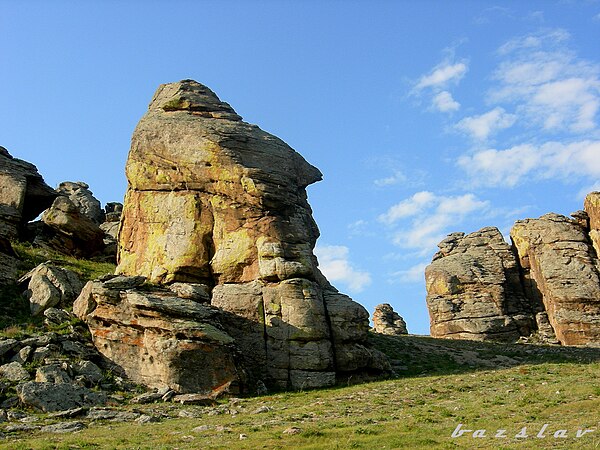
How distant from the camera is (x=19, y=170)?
237ft

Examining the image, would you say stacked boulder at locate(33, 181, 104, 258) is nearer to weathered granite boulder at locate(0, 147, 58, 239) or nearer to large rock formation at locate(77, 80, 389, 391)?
weathered granite boulder at locate(0, 147, 58, 239)

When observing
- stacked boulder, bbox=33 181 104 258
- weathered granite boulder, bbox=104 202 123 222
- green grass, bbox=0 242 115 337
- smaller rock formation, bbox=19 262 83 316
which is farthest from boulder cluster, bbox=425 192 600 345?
weathered granite boulder, bbox=104 202 123 222

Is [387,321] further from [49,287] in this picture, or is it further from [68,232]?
[49,287]

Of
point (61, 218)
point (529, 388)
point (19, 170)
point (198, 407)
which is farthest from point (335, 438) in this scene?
point (19, 170)

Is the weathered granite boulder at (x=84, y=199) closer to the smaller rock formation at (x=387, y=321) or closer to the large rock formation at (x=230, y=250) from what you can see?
the large rock formation at (x=230, y=250)

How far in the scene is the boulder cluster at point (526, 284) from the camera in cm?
7181

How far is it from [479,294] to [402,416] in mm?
49950

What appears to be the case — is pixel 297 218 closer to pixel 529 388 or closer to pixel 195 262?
pixel 195 262

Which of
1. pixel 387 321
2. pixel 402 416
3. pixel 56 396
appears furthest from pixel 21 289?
pixel 387 321

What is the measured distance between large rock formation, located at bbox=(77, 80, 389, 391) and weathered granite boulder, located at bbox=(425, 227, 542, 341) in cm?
2539

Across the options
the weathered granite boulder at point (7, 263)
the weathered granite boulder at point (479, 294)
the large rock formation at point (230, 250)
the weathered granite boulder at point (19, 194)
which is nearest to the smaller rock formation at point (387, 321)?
the weathered granite boulder at point (479, 294)

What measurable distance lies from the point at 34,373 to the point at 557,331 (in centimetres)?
5687

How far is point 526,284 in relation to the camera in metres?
79.8

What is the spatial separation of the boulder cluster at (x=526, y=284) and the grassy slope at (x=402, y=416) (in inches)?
986
